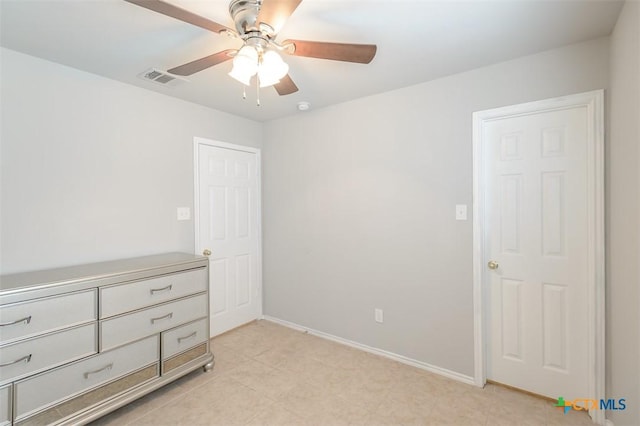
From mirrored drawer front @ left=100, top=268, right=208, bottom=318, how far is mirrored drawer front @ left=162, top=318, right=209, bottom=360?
263 millimetres

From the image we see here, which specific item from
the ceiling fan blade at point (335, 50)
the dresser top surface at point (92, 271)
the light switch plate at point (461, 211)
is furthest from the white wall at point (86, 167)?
the light switch plate at point (461, 211)

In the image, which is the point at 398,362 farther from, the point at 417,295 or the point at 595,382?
the point at 595,382

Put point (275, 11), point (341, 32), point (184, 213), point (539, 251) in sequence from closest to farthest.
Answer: point (275, 11) < point (341, 32) < point (539, 251) < point (184, 213)

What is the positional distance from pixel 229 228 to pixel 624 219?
3159mm

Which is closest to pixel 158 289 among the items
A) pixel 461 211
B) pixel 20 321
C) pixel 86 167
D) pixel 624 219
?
pixel 20 321

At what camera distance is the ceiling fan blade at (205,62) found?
1.58m

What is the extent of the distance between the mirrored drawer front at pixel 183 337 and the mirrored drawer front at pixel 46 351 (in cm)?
46

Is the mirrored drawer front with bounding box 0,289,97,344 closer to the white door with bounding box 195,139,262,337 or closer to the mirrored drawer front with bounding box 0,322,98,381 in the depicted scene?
the mirrored drawer front with bounding box 0,322,98,381

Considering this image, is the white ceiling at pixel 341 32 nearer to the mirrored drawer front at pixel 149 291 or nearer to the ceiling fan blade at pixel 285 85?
the ceiling fan blade at pixel 285 85

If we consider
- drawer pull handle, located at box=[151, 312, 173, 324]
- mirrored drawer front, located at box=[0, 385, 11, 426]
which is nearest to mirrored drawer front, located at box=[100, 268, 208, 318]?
drawer pull handle, located at box=[151, 312, 173, 324]

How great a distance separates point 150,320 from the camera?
2.10 metres

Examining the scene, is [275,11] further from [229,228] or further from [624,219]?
[229,228]

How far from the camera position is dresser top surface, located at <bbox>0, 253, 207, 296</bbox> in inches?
65.8

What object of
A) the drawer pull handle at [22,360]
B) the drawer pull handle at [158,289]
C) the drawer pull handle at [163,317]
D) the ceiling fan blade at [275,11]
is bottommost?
the drawer pull handle at [22,360]
